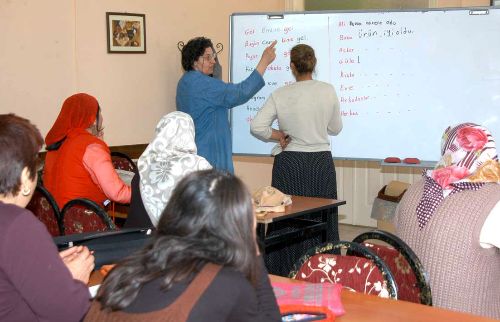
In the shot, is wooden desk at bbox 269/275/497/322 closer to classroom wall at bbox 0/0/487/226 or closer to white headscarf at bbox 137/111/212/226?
white headscarf at bbox 137/111/212/226

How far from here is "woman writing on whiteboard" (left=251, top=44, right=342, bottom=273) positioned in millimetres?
4355

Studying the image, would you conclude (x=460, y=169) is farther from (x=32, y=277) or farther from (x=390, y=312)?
(x=32, y=277)

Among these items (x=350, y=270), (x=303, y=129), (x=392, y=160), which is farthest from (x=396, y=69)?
(x=350, y=270)

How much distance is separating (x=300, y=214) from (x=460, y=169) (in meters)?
1.28

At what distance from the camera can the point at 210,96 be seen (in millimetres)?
4625

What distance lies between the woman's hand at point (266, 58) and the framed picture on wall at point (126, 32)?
0.98 metres

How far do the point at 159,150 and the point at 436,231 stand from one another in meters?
1.25

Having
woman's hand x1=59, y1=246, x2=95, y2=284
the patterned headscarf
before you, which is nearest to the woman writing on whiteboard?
the patterned headscarf

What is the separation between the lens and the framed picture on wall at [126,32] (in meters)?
4.86

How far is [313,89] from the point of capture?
4.35m

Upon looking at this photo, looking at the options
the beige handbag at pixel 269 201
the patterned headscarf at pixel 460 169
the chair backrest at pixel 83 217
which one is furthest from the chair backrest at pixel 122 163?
the patterned headscarf at pixel 460 169

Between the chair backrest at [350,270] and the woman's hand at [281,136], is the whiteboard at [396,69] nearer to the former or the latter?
the woman's hand at [281,136]

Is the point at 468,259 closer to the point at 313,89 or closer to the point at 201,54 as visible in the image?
the point at 313,89

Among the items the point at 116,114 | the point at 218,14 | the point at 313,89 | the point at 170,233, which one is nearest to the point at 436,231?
the point at 170,233
